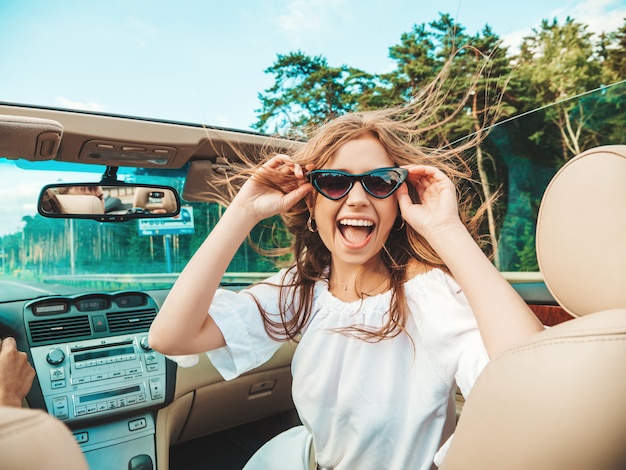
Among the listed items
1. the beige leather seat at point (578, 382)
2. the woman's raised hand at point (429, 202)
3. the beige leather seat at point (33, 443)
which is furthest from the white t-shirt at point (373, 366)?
the beige leather seat at point (33, 443)

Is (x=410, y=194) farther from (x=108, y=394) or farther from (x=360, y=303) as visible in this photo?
(x=108, y=394)

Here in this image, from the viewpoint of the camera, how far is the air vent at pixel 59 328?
2779mm

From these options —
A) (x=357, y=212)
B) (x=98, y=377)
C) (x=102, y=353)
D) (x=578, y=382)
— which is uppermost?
(x=357, y=212)

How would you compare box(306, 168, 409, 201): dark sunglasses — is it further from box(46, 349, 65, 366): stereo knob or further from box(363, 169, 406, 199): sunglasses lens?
box(46, 349, 65, 366): stereo knob

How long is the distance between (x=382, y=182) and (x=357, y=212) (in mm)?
133

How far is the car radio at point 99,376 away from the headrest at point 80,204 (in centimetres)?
76

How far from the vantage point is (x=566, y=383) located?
30.5 inches

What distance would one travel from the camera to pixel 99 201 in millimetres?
2734

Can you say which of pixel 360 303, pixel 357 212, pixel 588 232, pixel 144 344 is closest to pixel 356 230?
pixel 357 212

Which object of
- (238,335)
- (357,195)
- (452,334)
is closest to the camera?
(452,334)

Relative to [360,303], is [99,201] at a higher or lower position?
higher

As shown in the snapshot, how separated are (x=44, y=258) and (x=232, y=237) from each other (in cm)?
357

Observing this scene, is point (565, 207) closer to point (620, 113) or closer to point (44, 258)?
point (44, 258)

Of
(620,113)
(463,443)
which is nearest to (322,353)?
(463,443)
